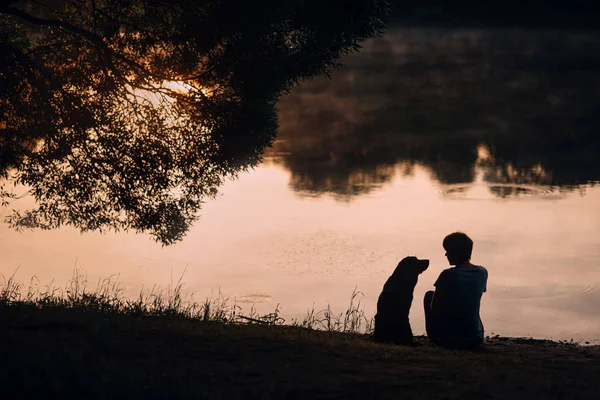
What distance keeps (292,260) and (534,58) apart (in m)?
67.5

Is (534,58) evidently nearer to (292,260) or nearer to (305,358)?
(292,260)

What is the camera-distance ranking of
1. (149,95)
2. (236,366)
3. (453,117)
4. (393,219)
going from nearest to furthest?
1. (236,366)
2. (149,95)
3. (393,219)
4. (453,117)

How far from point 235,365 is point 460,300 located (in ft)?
10.6

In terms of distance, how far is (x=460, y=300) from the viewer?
11.2m

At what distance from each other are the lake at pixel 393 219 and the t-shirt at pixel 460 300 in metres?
6.80

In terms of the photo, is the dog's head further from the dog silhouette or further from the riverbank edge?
the riverbank edge

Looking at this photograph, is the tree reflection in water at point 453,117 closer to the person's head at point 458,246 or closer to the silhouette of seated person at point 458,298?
the silhouette of seated person at point 458,298

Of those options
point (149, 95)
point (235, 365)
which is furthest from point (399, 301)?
point (149, 95)

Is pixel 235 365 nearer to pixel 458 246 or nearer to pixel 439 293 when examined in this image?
pixel 439 293

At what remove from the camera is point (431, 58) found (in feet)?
303

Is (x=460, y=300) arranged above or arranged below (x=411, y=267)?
below

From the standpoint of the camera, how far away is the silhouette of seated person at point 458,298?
11.1 metres

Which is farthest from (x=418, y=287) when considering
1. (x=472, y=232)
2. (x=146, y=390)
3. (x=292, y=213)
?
(x=146, y=390)

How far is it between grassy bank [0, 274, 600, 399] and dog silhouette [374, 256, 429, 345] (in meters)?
0.67
